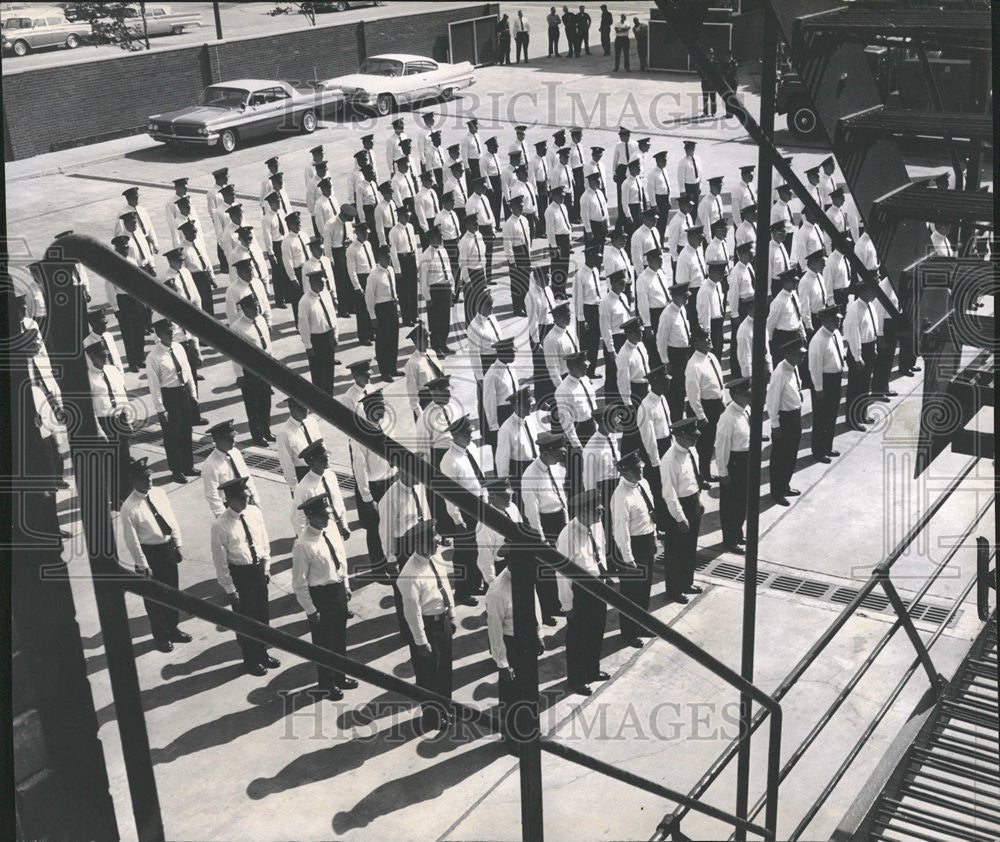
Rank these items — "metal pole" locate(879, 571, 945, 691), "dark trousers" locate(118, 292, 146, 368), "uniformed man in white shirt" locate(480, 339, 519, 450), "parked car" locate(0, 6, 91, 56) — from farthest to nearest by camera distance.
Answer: "parked car" locate(0, 6, 91, 56), "dark trousers" locate(118, 292, 146, 368), "uniformed man in white shirt" locate(480, 339, 519, 450), "metal pole" locate(879, 571, 945, 691)

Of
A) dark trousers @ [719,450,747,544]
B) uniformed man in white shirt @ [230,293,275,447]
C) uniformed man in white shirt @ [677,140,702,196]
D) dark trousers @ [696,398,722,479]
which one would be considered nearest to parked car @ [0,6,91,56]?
uniformed man in white shirt @ [677,140,702,196]

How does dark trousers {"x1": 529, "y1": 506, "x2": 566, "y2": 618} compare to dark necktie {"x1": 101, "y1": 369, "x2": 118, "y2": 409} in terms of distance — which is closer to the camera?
dark trousers {"x1": 529, "y1": 506, "x2": 566, "y2": 618}

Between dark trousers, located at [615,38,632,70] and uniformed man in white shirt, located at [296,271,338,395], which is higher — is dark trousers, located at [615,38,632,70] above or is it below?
above

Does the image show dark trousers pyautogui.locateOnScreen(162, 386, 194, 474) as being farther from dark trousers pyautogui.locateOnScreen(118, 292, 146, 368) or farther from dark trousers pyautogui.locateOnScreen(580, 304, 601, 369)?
dark trousers pyautogui.locateOnScreen(580, 304, 601, 369)

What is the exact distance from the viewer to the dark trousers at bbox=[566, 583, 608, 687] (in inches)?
316

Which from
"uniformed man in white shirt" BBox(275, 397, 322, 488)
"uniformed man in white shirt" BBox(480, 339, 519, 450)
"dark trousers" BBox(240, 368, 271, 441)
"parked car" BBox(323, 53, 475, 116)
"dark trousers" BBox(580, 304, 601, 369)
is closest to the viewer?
"uniformed man in white shirt" BBox(275, 397, 322, 488)

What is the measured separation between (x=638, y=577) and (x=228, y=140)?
59.0ft

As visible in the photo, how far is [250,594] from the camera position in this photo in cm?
846

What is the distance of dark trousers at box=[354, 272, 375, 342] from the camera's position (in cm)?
1498

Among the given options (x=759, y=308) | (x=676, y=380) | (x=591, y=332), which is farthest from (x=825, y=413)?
(x=759, y=308)

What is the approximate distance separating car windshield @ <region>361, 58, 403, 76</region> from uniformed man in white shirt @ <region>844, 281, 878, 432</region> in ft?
→ 57.1

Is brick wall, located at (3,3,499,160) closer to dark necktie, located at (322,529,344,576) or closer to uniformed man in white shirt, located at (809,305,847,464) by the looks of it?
uniformed man in white shirt, located at (809,305,847,464)

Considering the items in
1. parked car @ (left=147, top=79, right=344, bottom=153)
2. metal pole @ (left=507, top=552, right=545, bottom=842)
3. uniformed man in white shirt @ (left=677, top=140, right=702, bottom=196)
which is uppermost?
metal pole @ (left=507, top=552, right=545, bottom=842)

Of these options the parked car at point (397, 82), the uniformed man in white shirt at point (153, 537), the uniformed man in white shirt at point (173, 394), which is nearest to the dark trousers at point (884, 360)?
the uniformed man in white shirt at point (173, 394)
